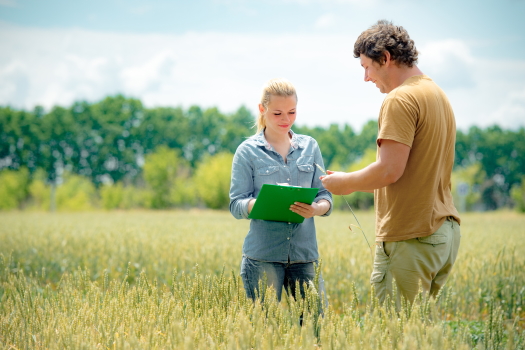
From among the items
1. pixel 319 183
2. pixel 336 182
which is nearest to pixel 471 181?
pixel 319 183

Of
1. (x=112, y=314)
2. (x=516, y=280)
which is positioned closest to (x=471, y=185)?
(x=516, y=280)

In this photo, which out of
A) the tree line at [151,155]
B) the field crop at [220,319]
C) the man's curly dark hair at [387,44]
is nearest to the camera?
the field crop at [220,319]

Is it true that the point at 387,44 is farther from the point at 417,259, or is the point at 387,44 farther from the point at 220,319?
the point at 220,319

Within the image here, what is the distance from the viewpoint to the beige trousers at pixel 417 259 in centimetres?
288

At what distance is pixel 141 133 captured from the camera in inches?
2322

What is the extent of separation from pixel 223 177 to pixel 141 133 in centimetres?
1793

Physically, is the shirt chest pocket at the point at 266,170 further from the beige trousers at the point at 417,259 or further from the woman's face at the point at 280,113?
the beige trousers at the point at 417,259

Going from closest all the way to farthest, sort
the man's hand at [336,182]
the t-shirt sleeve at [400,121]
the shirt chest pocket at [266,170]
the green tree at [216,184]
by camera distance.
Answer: the t-shirt sleeve at [400,121]
the man's hand at [336,182]
the shirt chest pocket at [266,170]
the green tree at [216,184]

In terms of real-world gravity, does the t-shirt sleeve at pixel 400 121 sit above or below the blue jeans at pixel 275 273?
above

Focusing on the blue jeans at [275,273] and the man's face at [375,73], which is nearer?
the man's face at [375,73]

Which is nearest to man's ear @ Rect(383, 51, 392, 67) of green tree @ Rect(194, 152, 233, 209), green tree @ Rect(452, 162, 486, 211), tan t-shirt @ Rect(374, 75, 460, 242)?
tan t-shirt @ Rect(374, 75, 460, 242)

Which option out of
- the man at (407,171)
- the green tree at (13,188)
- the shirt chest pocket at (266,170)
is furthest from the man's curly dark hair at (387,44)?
the green tree at (13,188)

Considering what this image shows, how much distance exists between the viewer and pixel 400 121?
2.68 m

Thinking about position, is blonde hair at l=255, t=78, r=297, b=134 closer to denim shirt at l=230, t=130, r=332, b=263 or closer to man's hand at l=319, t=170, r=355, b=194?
denim shirt at l=230, t=130, r=332, b=263
